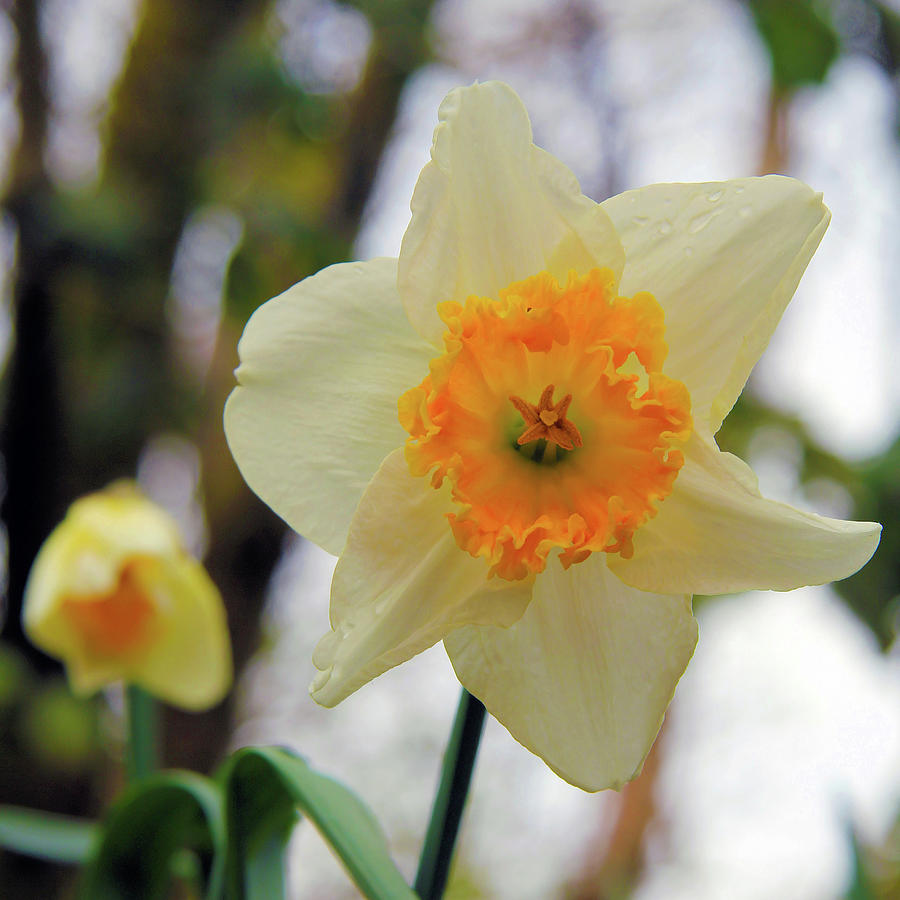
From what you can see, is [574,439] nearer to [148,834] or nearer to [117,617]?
[148,834]

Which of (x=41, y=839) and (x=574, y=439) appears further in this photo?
(x=41, y=839)

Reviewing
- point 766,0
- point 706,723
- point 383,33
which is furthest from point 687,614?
point 706,723

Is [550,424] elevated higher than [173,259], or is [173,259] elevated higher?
[550,424]

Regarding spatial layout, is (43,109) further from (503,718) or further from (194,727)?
(503,718)

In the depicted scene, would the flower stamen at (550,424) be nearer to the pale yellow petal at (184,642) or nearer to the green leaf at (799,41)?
the pale yellow petal at (184,642)

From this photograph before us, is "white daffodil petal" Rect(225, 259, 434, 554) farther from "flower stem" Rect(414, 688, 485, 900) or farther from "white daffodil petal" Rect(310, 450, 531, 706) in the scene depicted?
"flower stem" Rect(414, 688, 485, 900)

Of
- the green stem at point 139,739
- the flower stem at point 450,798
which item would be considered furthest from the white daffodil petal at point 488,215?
the green stem at point 139,739

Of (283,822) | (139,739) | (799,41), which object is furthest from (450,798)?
(799,41)

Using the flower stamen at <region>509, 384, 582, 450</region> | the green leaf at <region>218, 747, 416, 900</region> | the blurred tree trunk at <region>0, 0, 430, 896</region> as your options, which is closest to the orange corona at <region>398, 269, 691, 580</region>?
the flower stamen at <region>509, 384, 582, 450</region>
